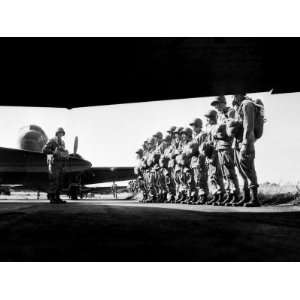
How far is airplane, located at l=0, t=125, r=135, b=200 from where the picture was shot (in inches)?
738

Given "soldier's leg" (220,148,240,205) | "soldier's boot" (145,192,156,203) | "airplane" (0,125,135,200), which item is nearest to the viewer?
"soldier's leg" (220,148,240,205)

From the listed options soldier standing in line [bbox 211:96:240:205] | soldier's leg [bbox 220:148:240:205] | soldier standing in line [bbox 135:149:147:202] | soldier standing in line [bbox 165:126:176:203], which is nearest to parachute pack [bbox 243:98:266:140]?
soldier standing in line [bbox 211:96:240:205]

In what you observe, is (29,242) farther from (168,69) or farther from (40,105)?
(40,105)

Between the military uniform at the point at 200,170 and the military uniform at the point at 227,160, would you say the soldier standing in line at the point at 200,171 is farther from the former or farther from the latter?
the military uniform at the point at 227,160

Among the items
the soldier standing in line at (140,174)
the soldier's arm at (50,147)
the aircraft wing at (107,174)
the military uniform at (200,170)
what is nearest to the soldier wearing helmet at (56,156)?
the soldier's arm at (50,147)

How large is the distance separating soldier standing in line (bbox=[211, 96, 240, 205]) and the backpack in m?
0.57

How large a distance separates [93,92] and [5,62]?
144 centimetres

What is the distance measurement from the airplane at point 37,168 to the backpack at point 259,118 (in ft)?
38.6

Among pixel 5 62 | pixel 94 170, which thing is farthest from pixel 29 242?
pixel 94 170

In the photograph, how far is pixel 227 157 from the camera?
591cm

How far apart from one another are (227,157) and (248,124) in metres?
1.06

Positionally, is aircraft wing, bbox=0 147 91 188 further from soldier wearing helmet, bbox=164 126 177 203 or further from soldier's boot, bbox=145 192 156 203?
soldier wearing helmet, bbox=164 126 177 203

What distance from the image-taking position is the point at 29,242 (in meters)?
2.11

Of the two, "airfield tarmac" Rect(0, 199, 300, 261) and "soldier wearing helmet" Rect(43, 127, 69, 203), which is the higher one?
"soldier wearing helmet" Rect(43, 127, 69, 203)
